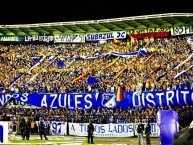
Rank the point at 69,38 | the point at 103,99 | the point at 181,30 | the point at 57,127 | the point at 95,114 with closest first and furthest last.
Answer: the point at 95,114 < the point at 57,127 < the point at 103,99 < the point at 181,30 < the point at 69,38

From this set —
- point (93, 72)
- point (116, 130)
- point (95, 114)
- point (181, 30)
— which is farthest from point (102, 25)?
point (116, 130)

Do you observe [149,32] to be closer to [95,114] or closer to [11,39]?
[95,114]

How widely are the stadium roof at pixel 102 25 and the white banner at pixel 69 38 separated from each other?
2.18 ft

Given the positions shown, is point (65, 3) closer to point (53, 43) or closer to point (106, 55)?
point (53, 43)

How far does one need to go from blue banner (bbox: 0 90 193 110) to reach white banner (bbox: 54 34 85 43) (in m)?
7.39

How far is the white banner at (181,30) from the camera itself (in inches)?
1652

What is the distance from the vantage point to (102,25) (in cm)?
4603

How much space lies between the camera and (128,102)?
38.7m

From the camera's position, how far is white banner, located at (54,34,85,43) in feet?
155

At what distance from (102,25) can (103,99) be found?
9.88 metres

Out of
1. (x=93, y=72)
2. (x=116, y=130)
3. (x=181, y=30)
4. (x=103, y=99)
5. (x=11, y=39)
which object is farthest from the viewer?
(x=11, y=39)

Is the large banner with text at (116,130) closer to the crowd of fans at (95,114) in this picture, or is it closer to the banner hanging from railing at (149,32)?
the crowd of fans at (95,114)

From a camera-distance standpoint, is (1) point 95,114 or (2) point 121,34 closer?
(1) point 95,114

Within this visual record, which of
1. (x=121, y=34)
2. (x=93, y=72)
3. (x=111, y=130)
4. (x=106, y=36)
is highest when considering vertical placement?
(x=121, y=34)
